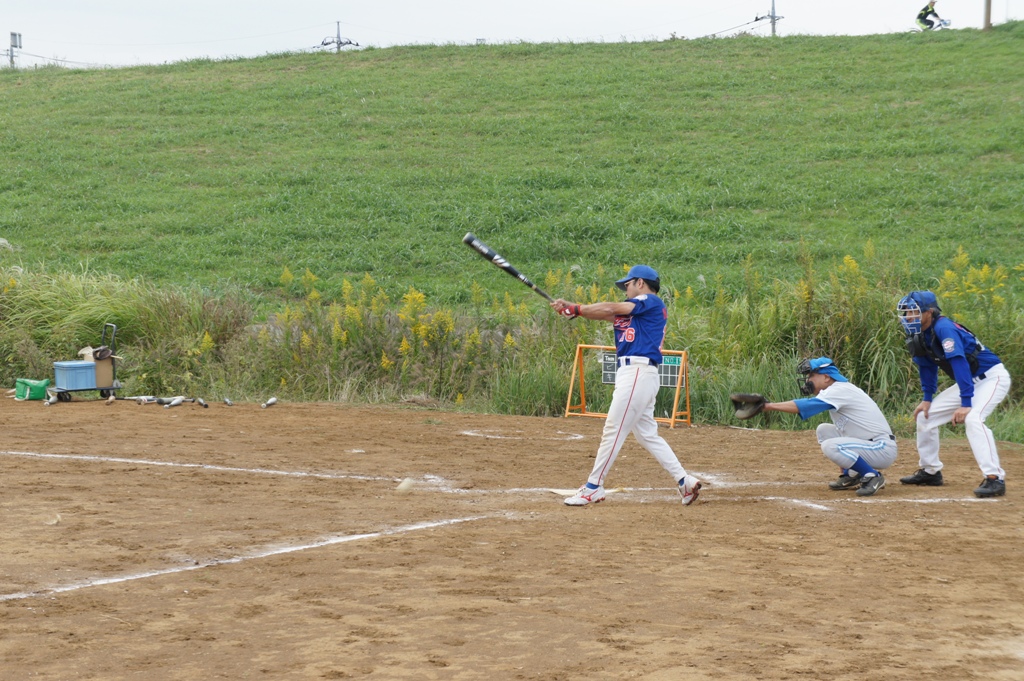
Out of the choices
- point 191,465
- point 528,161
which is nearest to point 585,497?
point 191,465

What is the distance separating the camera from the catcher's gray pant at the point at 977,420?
359 inches

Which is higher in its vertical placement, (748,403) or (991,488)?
(748,403)

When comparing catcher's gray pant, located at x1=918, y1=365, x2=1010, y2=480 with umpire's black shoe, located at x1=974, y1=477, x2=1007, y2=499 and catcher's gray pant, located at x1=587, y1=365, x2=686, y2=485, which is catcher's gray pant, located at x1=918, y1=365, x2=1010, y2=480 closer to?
umpire's black shoe, located at x1=974, y1=477, x2=1007, y2=499

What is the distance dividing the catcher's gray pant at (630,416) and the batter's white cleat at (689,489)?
2.4 inches

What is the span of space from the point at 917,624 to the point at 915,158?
2543 cm

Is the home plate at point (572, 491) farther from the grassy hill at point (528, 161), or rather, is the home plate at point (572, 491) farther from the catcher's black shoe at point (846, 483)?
the grassy hill at point (528, 161)

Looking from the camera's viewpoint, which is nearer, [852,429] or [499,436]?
[852,429]

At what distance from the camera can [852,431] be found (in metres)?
9.50

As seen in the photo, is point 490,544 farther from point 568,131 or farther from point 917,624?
point 568,131

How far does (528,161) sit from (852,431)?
22069 mm

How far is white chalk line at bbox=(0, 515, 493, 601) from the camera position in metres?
6.18

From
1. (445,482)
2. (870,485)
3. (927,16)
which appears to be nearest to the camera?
(870,485)

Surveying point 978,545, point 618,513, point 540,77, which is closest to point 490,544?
point 618,513

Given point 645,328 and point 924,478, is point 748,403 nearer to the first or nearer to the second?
point 645,328
